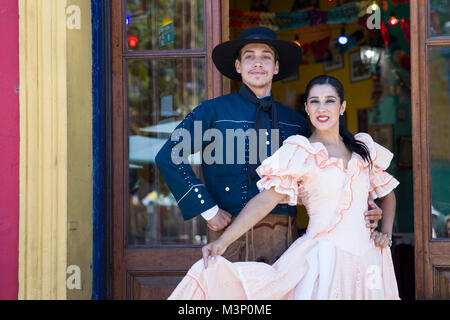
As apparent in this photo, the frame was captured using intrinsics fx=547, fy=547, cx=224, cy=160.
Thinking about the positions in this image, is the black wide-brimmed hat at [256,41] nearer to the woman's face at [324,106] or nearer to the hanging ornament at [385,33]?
the woman's face at [324,106]

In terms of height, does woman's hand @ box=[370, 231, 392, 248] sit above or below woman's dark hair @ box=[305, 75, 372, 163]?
below

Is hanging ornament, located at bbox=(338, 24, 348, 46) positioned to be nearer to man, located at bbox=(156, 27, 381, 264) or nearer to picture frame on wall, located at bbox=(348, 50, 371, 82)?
picture frame on wall, located at bbox=(348, 50, 371, 82)

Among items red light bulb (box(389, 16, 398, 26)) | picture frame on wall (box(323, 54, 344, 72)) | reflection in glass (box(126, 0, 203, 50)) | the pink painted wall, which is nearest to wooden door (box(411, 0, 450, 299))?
reflection in glass (box(126, 0, 203, 50))

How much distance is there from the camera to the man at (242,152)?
2.74 metres

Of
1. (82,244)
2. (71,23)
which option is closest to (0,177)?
(82,244)

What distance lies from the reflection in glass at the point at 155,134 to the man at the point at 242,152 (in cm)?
64

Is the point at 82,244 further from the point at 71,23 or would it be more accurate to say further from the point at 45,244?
the point at 71,23

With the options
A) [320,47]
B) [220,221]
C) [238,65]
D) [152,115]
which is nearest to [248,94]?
[238,65]

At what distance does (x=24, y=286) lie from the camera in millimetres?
2994

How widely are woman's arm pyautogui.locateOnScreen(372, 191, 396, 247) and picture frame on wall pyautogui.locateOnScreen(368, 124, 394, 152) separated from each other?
2.89 meters

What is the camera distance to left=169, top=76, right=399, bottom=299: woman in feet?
7.86

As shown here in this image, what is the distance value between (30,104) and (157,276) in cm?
→ 129

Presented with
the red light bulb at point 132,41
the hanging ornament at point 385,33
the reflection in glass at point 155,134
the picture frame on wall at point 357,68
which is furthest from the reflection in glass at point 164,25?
the picture frame on wall at point 357,68

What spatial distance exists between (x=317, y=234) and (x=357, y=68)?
12.9ft
